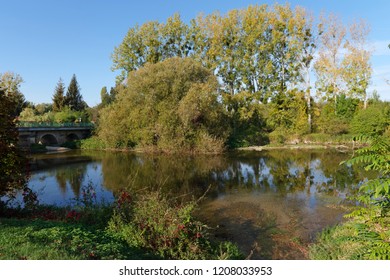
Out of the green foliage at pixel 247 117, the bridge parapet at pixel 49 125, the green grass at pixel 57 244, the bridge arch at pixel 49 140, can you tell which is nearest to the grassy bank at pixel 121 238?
the green grass at pixel 57 244

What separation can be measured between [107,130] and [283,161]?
878 inches

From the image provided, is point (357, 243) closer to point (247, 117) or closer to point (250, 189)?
point (250, 189)

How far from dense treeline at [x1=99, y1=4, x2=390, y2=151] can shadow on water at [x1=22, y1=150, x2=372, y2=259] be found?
998 cm

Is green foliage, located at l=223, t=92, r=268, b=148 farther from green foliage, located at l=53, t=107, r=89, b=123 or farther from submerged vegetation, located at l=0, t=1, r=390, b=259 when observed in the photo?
green foliage, located at l=53, t=107, r=89, b=123

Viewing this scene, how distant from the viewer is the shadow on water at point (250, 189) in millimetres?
8650

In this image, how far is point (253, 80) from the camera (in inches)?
1614

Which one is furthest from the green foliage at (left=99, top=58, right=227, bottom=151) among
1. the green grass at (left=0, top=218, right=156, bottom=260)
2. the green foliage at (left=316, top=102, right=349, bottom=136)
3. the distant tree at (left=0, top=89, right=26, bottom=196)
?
the green grass at (left=0, top=218, right=156, bottom=260)

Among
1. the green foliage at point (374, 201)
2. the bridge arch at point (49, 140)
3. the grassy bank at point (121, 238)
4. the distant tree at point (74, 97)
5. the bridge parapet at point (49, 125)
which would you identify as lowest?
the grassy bank at point (121, 238)

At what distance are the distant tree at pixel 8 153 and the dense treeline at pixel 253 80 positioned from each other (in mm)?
22492

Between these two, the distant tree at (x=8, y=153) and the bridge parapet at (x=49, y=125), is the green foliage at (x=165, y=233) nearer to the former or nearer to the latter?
the distant tree at (x=8, y=153)

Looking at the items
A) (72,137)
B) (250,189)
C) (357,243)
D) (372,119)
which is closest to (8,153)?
(357,243)

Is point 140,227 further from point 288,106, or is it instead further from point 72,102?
point 72,102

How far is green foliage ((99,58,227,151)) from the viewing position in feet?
99.7

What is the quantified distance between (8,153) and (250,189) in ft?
35.8
